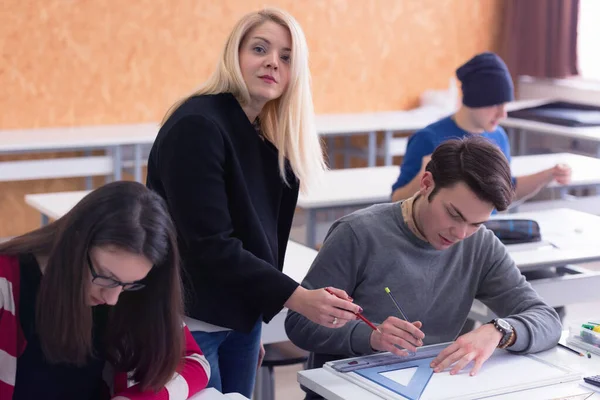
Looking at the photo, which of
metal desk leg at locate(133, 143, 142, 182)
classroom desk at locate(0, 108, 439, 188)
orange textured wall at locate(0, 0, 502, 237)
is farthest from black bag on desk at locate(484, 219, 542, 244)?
orange textured wall at locate(0, 0, 502, 237)

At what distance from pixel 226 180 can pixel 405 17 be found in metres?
4.69

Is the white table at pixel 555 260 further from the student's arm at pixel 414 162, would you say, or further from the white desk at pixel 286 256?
the student's arm at pixel 414 162

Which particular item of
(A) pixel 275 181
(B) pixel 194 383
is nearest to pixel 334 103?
(A) pixel 275 181

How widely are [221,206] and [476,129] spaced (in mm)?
1609

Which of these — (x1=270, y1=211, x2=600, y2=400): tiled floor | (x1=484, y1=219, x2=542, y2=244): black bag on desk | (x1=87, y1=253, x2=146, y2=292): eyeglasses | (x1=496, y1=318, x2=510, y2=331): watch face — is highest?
(x1=87, y1=253, x2=146, y2=292): eyeglasses

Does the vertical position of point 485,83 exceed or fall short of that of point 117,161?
it exceeds it

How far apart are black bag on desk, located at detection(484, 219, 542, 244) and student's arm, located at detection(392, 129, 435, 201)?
30 cm

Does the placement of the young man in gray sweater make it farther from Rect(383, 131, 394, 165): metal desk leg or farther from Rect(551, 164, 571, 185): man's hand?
Rect(383, 131, 394, 165): metal desk leg

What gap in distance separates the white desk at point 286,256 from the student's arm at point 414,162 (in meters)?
0.37

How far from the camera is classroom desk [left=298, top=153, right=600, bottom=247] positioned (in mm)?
3801

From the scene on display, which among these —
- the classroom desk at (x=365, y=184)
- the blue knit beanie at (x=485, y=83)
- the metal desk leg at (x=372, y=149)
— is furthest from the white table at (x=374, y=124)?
the blue knit beanie at (x=485, y=83)

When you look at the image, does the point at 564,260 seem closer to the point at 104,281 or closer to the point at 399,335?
the point at 399,335

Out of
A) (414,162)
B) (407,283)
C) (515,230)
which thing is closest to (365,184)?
(414,162)

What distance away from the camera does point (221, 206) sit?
1.91m
